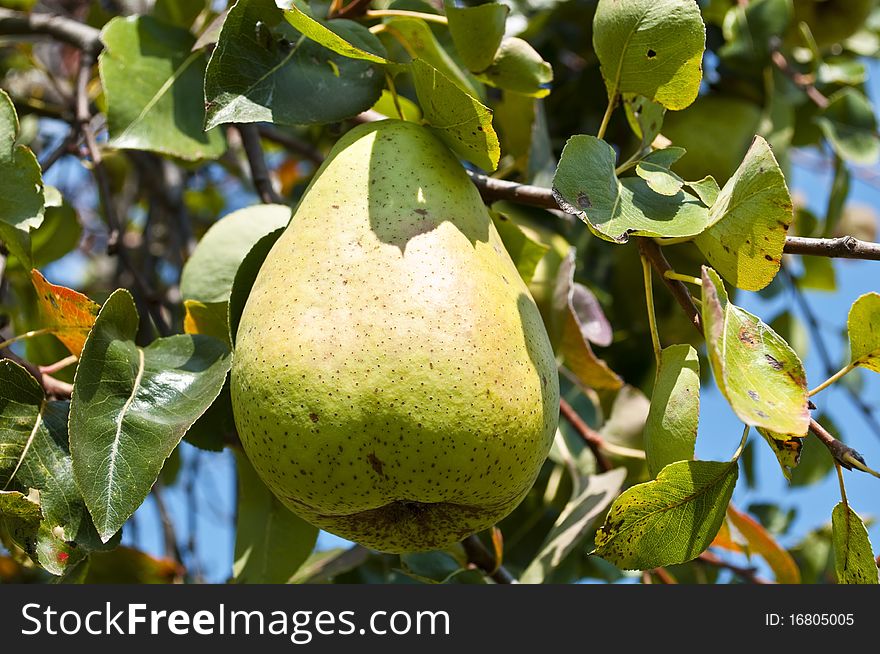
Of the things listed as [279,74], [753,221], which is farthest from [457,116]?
[753,221]

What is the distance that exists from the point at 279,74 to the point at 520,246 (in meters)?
0.37

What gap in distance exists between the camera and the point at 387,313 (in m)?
0.88

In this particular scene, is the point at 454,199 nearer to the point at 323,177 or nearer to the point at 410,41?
the point at 323,177

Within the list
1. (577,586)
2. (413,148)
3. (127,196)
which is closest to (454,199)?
(413,148)

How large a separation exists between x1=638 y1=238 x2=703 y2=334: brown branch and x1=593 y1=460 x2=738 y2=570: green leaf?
0.48 feet

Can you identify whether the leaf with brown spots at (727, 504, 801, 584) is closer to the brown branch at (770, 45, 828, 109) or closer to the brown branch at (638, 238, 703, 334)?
the brown branch at (638, 238, 703, 334)

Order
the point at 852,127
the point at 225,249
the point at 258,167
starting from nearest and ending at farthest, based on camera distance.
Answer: the point at 225,249 < the point at 258,167 < the point at 852,127

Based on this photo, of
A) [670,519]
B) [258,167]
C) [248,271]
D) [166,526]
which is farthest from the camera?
[166,526]

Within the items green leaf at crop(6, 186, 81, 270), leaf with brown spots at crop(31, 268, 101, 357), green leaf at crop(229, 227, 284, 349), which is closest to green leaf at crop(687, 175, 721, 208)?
green leaf at crop(229, 227, 284, 349)

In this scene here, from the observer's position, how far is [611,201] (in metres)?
0.95

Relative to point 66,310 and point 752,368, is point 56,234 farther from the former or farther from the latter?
point 752,368

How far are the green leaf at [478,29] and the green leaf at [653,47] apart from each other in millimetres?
141

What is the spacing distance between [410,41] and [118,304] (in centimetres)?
50

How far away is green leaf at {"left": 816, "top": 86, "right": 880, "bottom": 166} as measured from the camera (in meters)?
1.90
